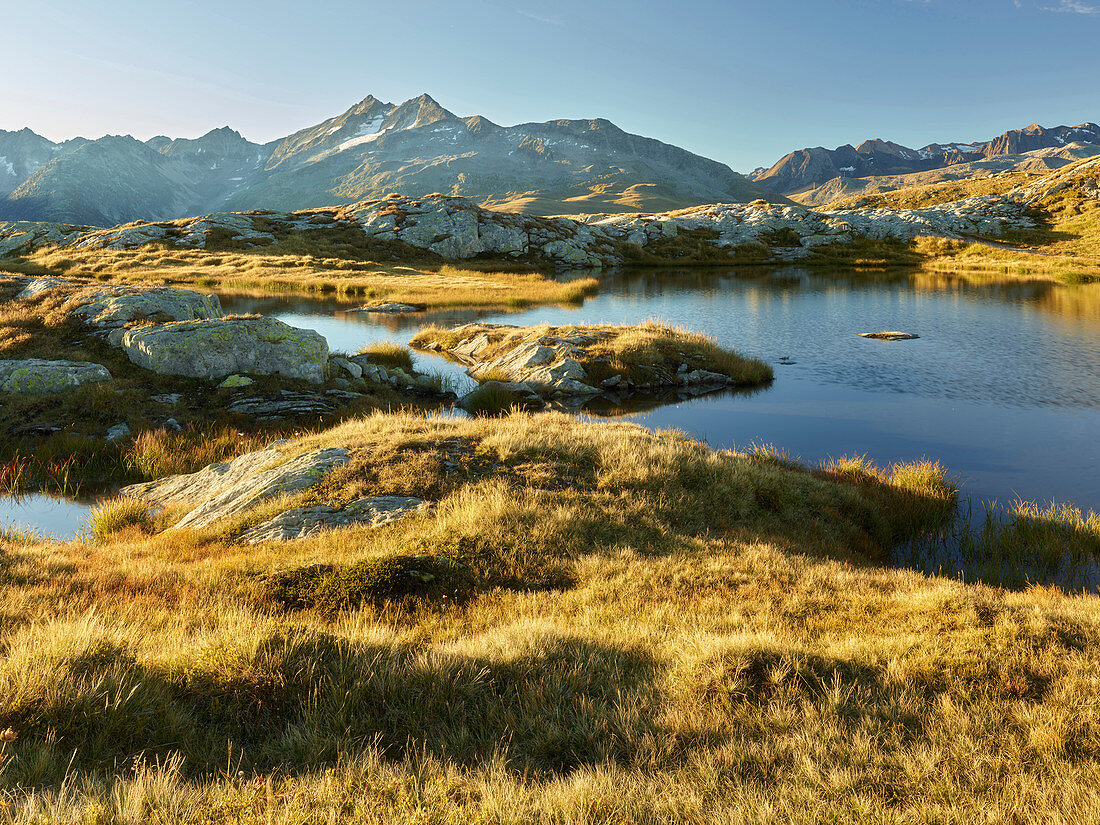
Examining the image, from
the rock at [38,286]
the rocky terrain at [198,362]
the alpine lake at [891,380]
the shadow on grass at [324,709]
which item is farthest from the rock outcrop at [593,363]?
the shadow on grass at [324,709]

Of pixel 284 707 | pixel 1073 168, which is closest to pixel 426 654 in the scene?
pixel 284 707

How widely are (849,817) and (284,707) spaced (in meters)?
4.53

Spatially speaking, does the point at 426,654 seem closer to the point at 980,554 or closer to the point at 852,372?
the point at 980,554

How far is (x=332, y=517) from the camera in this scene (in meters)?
10.2

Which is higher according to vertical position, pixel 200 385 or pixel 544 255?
pixel 544 255

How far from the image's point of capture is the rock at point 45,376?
60.1 ft

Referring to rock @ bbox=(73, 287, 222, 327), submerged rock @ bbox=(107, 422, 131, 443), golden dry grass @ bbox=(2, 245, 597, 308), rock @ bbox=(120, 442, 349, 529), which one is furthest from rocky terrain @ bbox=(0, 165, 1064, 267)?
rock @ bbox=(120, 442, 349, 529)

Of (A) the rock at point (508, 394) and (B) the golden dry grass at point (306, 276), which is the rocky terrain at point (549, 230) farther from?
(A) the rock at point (508, 394)

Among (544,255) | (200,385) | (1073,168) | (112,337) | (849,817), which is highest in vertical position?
(1073,168)

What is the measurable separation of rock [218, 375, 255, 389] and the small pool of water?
22.4ft

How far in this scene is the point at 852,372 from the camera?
29469 mm

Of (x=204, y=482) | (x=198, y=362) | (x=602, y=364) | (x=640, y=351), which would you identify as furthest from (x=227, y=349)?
(x=640, y=351)

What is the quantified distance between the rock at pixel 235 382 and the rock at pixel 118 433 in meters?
3.44

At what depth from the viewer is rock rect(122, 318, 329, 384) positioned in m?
20.5
